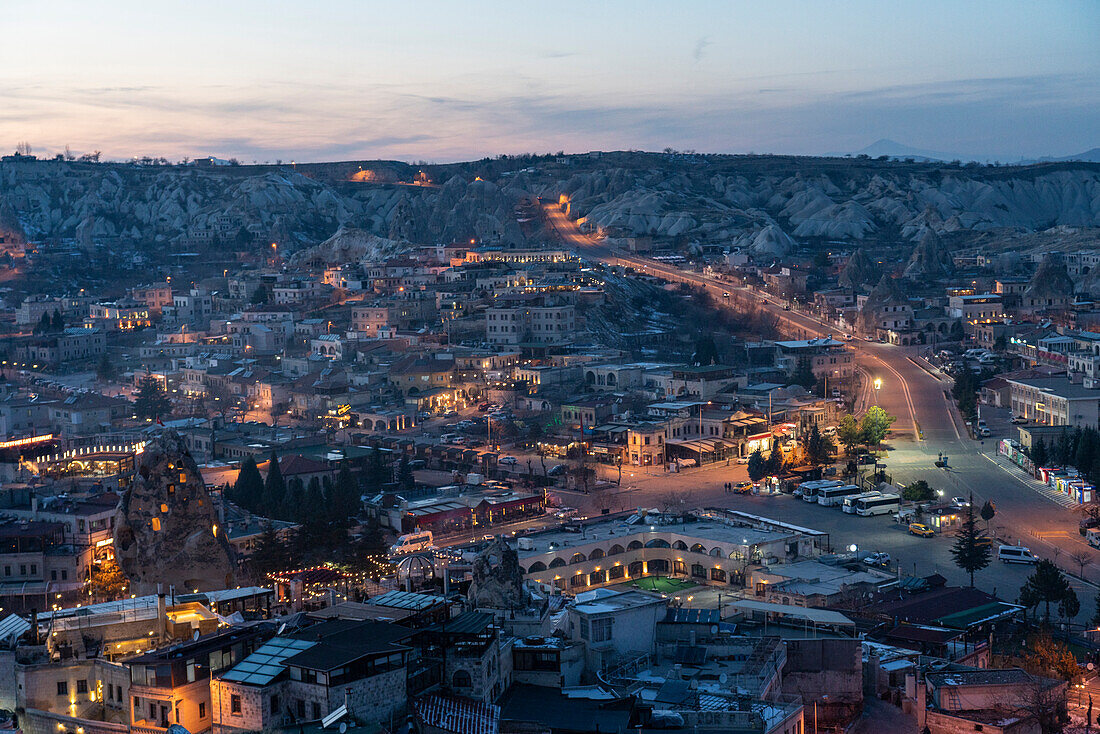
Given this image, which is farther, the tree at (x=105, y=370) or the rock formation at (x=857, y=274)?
the rock formation at (x=857, y=274)

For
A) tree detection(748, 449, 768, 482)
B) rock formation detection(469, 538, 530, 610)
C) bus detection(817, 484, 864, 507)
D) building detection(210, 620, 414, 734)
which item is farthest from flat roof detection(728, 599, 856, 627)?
tree detection(748, 449, 768, 482)

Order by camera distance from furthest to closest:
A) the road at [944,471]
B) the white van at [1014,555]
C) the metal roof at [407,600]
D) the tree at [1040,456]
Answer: the tree at [1040,456]
the road at [944,471]
the white van at [1014,555]
the metal roof at [407,600]

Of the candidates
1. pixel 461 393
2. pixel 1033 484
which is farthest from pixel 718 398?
pixel 1033 484

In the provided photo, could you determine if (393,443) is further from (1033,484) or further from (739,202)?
(739,202)

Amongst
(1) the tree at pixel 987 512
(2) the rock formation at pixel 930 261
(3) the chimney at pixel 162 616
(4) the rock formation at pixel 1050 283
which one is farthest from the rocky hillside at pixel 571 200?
(3) the chimney at pixel 162 616

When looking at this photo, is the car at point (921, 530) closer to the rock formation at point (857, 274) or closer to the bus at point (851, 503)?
the bus at point (851, 503)

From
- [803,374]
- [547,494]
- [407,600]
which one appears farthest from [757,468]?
[407,600]
